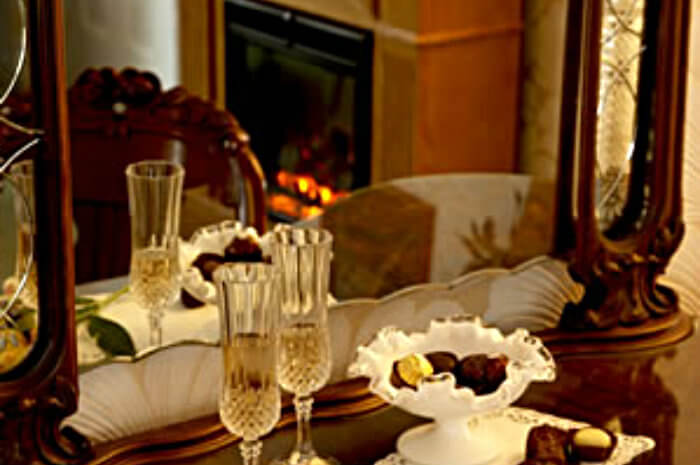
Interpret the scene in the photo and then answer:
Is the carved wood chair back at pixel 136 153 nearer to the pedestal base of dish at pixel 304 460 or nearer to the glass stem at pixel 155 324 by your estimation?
the glass stem at pixel 155 324

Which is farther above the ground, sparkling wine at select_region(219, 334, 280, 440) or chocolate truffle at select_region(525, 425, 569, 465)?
sparkling wine at select_region(219, 334, 280, 440)

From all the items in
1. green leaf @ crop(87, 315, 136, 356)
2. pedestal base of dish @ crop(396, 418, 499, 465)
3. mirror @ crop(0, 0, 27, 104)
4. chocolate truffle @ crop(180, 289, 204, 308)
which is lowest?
pedestal base of dish @ crop(396, 418, 499, 465)

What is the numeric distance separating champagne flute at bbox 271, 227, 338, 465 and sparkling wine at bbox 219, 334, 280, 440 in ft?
0.17

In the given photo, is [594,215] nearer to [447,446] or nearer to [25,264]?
[447,446]

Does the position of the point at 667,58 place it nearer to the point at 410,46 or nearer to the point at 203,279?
the point at 410,46

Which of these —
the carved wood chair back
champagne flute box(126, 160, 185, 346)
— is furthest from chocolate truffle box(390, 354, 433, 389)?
the carved wood chair back

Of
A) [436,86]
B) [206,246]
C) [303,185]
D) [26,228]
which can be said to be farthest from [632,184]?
[26,228]

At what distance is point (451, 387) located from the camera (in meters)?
0.99

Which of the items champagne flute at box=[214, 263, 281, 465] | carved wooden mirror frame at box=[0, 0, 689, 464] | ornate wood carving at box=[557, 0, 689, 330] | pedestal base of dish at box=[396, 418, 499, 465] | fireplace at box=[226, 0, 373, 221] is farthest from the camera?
fireplace at box=[226, 0, 373, 221]

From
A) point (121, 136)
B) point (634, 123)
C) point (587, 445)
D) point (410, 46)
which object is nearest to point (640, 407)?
point (587, 445)

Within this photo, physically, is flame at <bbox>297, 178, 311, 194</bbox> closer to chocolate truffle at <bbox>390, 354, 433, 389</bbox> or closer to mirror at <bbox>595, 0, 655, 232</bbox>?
mirror at <bbox>595, 0, 655, 232</bbox>

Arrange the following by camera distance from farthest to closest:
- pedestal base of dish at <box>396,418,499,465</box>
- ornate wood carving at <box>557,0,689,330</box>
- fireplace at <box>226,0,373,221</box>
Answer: fireplace at <box>226,0,373,221</box> < ornate wood carving at <box>557,0,689,330</box> < pedestal base of dish at <box>396,418,499,465</box>

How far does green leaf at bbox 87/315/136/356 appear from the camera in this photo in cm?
116

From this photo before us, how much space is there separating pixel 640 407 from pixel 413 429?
8.5 inches
